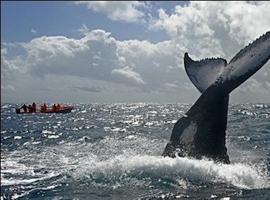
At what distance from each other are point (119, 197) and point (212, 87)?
10.9 feet

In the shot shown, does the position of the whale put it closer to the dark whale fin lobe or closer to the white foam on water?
the dark whale fin lobe

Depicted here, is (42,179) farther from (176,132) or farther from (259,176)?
(259,176)

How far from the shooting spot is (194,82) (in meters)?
11.7

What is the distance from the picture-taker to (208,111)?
11258 millimetres

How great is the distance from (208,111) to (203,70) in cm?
104

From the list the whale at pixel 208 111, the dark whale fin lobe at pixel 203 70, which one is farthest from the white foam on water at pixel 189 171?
the dark whale fin lobe at pixel 203 70

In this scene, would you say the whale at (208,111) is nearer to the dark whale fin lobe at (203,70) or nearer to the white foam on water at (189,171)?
the dark whale fin lobe at (203,70)

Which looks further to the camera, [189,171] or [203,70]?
[203,70]

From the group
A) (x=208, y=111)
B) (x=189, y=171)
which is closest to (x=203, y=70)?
(x=208, y=111)

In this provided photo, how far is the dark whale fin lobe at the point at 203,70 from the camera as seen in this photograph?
37.3ft

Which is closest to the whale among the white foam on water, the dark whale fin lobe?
the dark whale fin lobe

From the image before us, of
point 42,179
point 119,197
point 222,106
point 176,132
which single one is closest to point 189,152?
point 176,132

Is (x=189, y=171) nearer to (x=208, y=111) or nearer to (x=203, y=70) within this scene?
(x=208, y=111)

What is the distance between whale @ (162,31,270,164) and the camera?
36.0 feet
